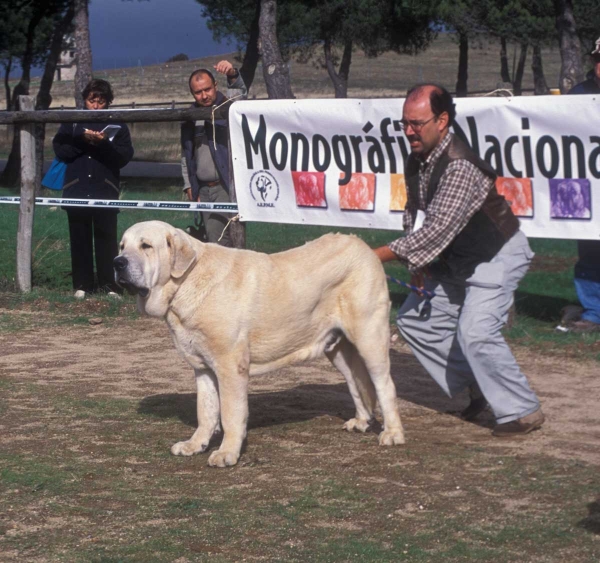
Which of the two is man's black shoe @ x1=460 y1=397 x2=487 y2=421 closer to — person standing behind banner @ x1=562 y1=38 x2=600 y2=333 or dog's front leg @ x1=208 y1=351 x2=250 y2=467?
dog's front leg @ x1=208 y1=351 x2=250 y2=467

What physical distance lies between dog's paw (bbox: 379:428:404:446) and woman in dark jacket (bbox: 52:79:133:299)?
5585 mm

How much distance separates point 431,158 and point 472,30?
31670 mm

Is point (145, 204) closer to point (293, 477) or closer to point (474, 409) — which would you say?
point (474, 409)

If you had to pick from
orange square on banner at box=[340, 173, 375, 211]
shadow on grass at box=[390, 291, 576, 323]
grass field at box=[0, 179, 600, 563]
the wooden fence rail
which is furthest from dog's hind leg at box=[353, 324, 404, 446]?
the wooden fence rail

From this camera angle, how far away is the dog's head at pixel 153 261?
5.35 metres

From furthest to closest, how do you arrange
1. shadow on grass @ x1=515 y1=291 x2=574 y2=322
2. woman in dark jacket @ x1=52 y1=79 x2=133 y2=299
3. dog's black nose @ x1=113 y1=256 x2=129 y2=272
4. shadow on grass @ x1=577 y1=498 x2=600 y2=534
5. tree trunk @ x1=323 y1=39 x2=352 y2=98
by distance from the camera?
tree trunk @ x1=323 y1=39 x2=352 y2=98, woman in dark jacket @ x1=52 y1=79 x2=133 y2=299, shadow on grass @ x1=515 y1=291 x2=574 y2=322, dog's black nose @ x1=113 y1=256 x2=129 y2=272, shadow on grass @ x1=577 y1=498 x2=600 y2=534

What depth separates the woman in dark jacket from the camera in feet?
34.1

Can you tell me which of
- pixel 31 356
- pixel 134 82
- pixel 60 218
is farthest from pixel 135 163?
pixel 134 82

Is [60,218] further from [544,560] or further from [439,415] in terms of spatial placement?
[544,560]

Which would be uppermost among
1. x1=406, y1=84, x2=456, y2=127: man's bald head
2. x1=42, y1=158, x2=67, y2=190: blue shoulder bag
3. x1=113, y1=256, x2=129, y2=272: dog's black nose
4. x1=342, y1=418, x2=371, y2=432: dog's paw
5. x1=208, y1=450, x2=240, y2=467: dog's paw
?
x1=406, y1=84, x2=456, y2=127: man's bald head

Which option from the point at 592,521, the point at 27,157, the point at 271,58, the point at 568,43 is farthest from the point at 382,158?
the point at 271,58

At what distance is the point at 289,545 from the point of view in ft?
14.0

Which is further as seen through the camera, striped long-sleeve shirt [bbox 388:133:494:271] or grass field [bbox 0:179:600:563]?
striped long-sleeve shirt [bbox 388:133:494:271]

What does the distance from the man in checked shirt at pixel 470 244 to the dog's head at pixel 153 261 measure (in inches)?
47.8
